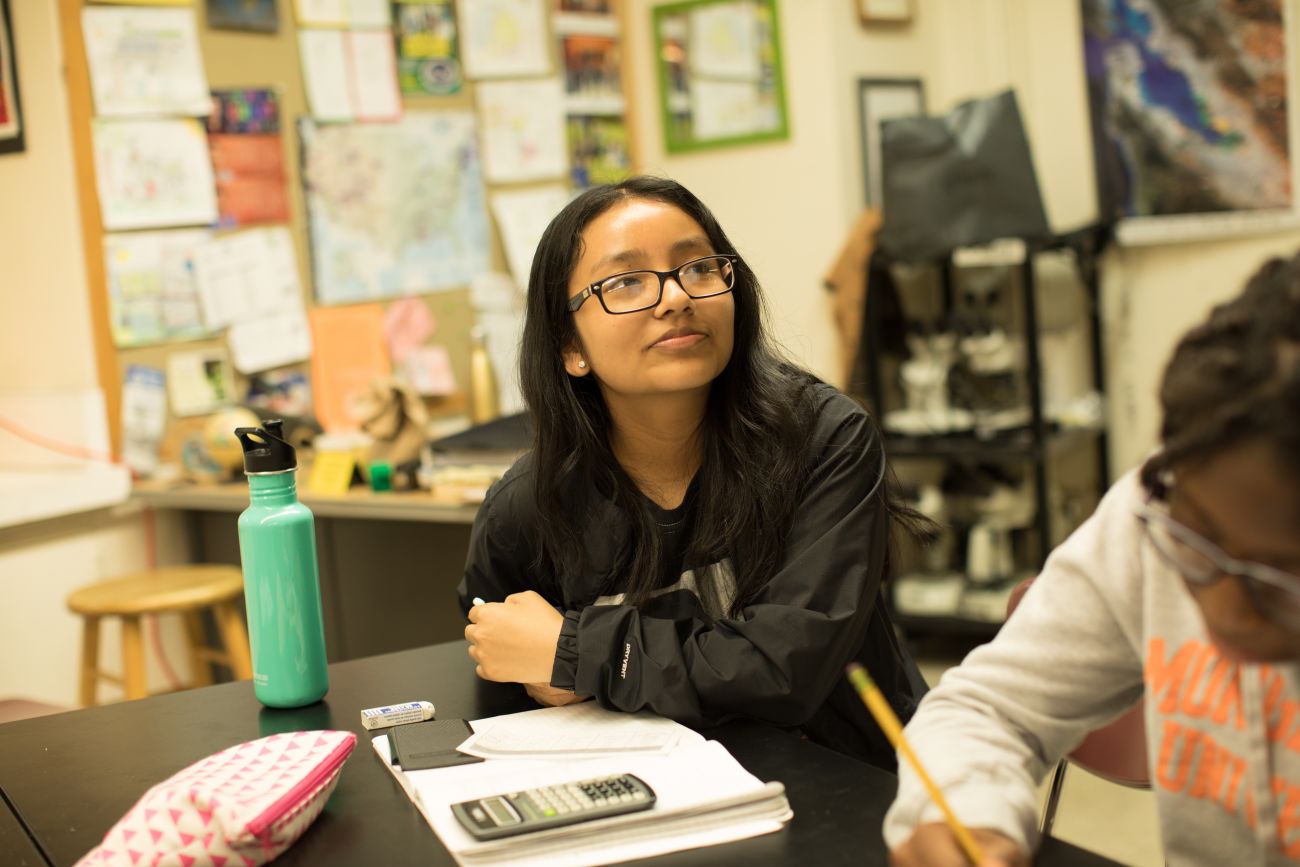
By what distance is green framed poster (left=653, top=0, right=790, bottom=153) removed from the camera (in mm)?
3715

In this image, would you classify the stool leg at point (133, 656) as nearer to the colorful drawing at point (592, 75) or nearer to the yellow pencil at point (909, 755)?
the colorful drawing at point (592, 75)

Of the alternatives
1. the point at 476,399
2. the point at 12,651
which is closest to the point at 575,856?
the point at 12,651

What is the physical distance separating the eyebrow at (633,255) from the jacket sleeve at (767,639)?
0.31m

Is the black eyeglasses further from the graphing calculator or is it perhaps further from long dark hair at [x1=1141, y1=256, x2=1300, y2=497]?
long dark hair at [x1=1141, y1=256, x2=1300, y2=497]

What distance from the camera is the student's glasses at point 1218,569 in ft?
2.35

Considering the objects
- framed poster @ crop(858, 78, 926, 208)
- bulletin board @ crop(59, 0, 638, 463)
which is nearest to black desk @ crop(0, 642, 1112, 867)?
bulletin board @ crop(59, 0, 638, 463)

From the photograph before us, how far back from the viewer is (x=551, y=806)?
0.96 metres

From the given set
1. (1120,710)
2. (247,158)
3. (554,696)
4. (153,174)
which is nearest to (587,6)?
(247,158)

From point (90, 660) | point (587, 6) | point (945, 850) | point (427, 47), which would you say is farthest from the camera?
point (587, 6)

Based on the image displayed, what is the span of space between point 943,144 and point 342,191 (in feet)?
5.25

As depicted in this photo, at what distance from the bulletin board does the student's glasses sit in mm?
2849

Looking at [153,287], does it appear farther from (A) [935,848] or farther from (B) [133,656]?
(A) [935,848]

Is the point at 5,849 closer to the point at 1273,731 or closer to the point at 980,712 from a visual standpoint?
the point at 980,712

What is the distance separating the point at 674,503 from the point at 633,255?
0.95 ft
